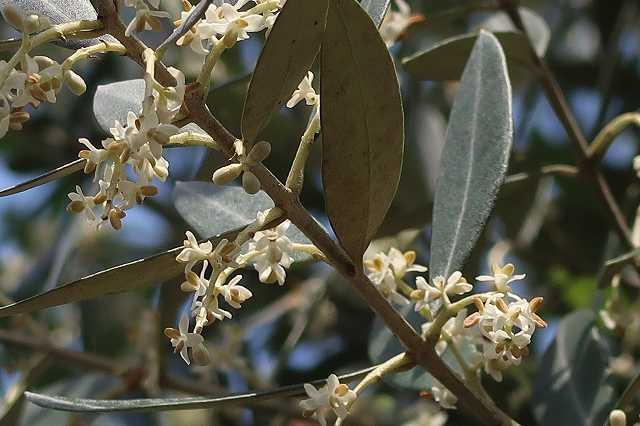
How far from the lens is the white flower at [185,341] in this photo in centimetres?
111

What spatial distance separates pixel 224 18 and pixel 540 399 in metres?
0.90

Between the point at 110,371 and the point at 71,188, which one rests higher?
the point at 110,371

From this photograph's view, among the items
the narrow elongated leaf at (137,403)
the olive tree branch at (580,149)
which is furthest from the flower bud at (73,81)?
the olive tree branch at (580,149)

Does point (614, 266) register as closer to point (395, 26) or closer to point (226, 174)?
point (395, 26)

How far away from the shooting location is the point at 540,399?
1.69 m

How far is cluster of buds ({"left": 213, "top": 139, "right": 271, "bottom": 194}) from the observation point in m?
1.04

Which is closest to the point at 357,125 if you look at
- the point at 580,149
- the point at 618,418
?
the point at 618,418

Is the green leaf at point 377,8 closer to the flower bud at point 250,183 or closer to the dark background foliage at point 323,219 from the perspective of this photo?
the flower bud at point 250,183

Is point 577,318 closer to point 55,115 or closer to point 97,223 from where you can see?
point 97,223

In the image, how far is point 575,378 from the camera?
1.65 meters

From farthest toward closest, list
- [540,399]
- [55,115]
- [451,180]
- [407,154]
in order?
[55,115] → [407,154] → [540,399] → [451,180]

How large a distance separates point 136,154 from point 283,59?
0.18 metres

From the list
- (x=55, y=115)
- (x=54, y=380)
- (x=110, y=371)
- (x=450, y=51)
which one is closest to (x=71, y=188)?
(x=55, y=115)

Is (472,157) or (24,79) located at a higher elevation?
(24,79)
